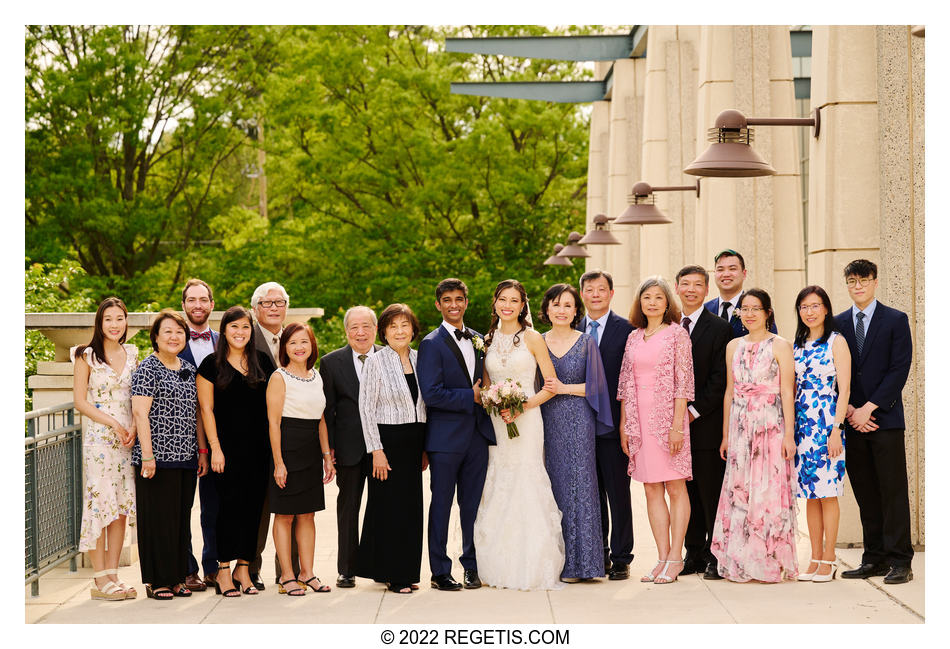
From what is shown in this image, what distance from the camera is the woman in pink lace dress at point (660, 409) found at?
7.59 metres

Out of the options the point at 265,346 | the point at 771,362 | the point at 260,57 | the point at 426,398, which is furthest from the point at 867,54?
the point at 260,57

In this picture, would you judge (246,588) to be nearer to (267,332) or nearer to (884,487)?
(267,332)

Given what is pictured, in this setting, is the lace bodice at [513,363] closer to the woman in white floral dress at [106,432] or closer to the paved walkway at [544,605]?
the paved walkway at [544,605]

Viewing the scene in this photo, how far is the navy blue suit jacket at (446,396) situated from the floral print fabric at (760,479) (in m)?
1.78

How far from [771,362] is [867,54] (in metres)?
3.10

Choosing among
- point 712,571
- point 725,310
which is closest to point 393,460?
point 712,571

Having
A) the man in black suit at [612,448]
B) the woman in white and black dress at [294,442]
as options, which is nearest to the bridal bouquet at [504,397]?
the man in black suit at [612,448]

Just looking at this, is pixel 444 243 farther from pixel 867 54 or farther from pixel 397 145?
pixel 867 54

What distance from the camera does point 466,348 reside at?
298 inches

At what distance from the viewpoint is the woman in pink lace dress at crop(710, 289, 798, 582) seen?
7457mm

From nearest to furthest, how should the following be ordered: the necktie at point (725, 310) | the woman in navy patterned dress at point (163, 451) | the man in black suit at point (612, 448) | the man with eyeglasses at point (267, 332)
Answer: the woman in navy patterned dress at point (163, 451), the man with eyeglasses at point (267, 332), the man in black suit at point (612, 448), the necktie at point (725, 310)

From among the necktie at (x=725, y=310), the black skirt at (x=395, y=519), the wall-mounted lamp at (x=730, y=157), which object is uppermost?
the wall-mounted lamp at (x=730, y=157)

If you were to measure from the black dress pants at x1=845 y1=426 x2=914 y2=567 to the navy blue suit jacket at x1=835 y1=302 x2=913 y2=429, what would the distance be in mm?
156

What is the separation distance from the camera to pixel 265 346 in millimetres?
7617
